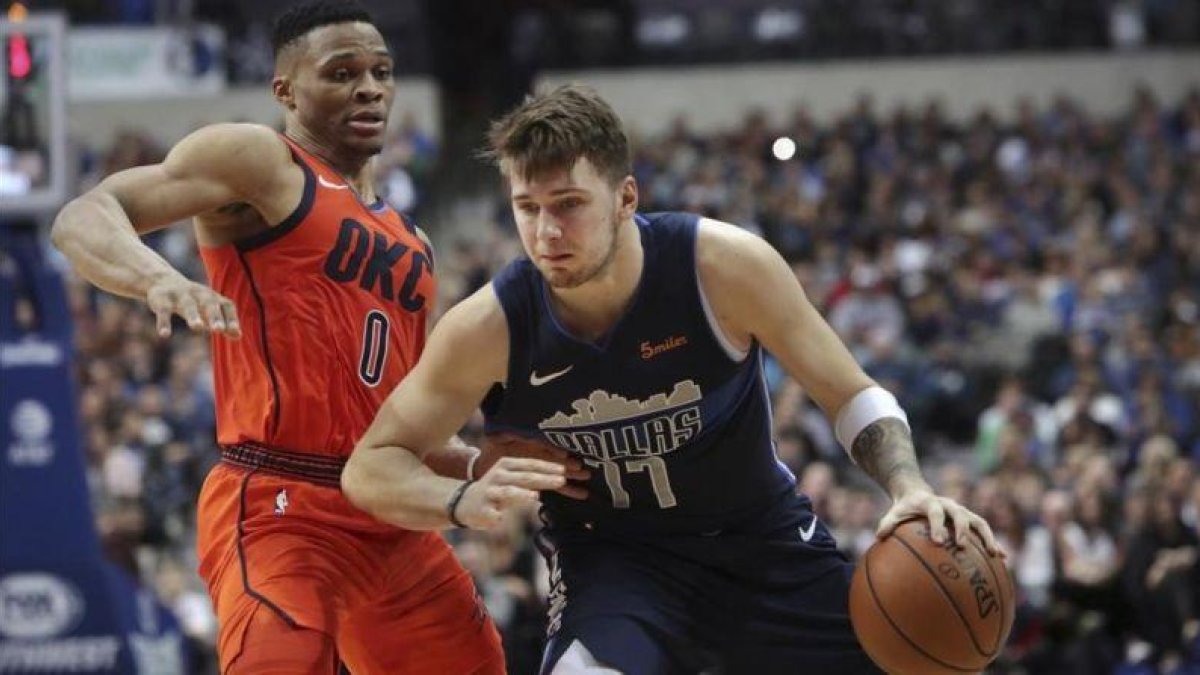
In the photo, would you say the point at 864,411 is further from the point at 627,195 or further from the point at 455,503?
the point at 455,503

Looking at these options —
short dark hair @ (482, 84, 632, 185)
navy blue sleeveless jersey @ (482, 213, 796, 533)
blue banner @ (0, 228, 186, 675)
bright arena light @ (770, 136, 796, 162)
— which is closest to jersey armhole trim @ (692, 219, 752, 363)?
navy blue sleeveless jersey @ (482, 213, 796, 533)

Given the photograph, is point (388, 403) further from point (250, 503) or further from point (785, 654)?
point (785, 654)

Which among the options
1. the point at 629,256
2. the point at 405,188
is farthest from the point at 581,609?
the point at 405,188

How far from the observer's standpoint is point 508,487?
Result: 461 centimetres

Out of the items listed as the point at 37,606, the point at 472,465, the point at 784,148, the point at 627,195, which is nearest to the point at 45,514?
the point at 37,606

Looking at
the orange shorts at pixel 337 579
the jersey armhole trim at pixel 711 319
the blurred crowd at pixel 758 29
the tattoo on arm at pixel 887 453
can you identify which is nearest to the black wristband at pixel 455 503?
the orange shorts at pixel 337 579

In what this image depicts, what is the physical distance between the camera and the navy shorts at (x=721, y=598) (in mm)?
5082

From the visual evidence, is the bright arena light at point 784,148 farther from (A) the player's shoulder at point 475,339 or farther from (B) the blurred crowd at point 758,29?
(B) the blurred crowd at point 758,29

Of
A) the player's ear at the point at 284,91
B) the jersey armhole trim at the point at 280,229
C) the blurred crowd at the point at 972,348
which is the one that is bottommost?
the blurred crowd at the point at 972,348

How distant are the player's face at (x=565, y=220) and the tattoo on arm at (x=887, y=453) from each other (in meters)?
0.78

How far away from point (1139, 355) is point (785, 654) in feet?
32.8

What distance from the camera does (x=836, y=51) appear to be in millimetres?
22984

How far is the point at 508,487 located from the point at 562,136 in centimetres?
83

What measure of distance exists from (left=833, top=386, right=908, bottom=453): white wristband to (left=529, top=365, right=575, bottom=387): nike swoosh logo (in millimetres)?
681
